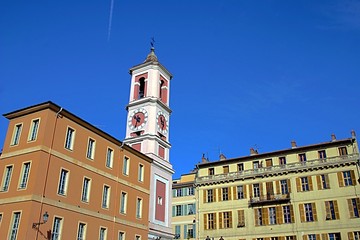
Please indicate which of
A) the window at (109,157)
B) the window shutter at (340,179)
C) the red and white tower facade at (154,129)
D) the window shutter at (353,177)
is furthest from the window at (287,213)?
the window at (109,157)

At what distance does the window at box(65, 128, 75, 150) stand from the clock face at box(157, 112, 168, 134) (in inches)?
536

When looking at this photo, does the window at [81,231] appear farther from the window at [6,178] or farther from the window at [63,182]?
the window at [6,178]

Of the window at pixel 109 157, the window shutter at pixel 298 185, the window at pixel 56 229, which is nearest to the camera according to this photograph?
the window at pixel 56 229

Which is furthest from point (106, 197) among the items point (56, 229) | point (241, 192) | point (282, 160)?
point (282, 160)

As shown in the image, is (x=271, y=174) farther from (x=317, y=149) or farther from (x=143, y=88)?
(x=143, y=88)

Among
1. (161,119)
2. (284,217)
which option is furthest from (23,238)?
(284,217)

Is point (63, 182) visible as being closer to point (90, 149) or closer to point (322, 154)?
point (90, 149)

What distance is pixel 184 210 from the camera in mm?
52656

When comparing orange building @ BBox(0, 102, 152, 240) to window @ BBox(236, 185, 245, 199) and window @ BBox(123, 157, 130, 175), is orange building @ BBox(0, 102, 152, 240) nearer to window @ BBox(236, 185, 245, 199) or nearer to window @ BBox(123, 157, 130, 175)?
window @ BBox(123, 157, 130, 175)

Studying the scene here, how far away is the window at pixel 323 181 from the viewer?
146 ft

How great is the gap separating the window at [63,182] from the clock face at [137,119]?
47.3 feet

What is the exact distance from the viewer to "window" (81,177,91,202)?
28828 millimetres

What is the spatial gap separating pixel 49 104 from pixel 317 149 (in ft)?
107

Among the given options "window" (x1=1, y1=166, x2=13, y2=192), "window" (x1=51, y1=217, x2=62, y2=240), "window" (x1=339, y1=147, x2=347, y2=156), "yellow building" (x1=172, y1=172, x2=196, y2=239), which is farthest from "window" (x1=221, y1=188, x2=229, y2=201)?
"window" (x1=1, y1=166, x2=13, y2=192)
